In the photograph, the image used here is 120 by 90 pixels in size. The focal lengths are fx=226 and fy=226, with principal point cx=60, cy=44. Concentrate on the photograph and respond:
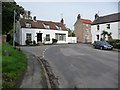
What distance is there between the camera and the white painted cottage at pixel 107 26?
4991 cm

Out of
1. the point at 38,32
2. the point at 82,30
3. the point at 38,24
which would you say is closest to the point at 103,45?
the point at 38,32

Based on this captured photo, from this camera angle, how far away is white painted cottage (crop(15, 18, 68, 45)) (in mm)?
52656

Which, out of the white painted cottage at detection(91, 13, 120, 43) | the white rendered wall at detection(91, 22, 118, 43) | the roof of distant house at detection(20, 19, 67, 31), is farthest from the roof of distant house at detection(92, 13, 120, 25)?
the roof of distant house at detection(20, 19, 67, 31)

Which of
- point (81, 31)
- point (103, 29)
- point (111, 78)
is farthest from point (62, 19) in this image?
point (111, 78)

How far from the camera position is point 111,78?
37.6ft

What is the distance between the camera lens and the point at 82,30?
80.2 m

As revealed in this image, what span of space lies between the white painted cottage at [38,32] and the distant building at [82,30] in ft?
60.8

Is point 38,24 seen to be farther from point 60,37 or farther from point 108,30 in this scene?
point 108,30

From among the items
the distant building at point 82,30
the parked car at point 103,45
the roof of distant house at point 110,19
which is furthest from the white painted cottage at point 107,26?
the distant building at point 82,30

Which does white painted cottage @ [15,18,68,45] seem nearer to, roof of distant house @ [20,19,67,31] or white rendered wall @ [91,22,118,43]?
roof of distant house @ [20,19,67,31]

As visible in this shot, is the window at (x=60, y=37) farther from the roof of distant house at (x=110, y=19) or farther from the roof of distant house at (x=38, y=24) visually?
the roof of distant house at (x=110, y=19)

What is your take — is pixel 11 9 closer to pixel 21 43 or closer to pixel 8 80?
pixel 21 43

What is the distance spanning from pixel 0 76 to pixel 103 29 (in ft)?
147

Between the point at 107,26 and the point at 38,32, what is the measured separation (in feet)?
54.4
